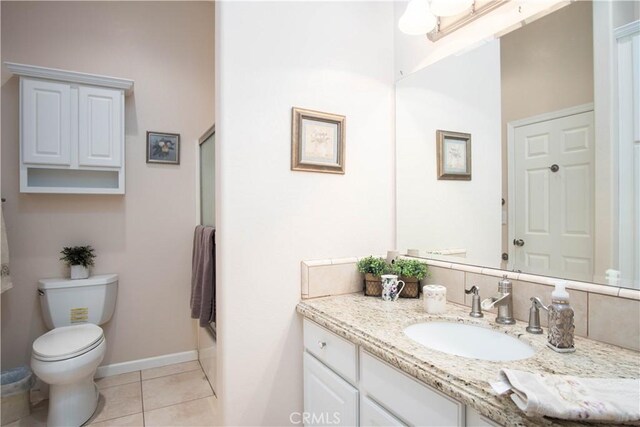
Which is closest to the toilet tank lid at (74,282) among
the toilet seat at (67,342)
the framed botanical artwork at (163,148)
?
the toilet seat at (67,342)

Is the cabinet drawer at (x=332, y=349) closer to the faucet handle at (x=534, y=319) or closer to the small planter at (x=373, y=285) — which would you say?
the small planter at (x=373, y=285)

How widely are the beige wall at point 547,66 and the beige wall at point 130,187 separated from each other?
7.46 feet

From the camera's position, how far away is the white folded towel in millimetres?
566

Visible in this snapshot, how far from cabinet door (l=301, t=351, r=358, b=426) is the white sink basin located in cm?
31

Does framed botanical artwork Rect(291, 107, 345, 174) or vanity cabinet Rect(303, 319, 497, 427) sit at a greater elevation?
framed botanical artwork Rect(291, 107, 345, 174)

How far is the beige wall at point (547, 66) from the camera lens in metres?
1.07

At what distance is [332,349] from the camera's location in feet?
4.10

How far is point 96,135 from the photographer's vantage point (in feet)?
7.45

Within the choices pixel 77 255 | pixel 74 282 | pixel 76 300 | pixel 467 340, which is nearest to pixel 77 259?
pixel 77 255

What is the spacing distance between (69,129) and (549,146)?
2.69m

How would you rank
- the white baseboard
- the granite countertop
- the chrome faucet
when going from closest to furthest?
the granite countertop, the chrome faucet, the white baseboard

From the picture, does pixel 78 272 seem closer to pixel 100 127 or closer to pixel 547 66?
pixel 100 127

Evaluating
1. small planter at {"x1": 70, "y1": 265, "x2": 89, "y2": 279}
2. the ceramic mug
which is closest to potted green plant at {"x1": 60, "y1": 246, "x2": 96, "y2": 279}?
small planter at {"x1": 70, "y1": 265, "x2": 89, "y2": 279}

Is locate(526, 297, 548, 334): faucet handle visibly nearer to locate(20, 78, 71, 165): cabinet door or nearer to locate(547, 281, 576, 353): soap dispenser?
locate(547, 281, 576, 353): soap dispenser
